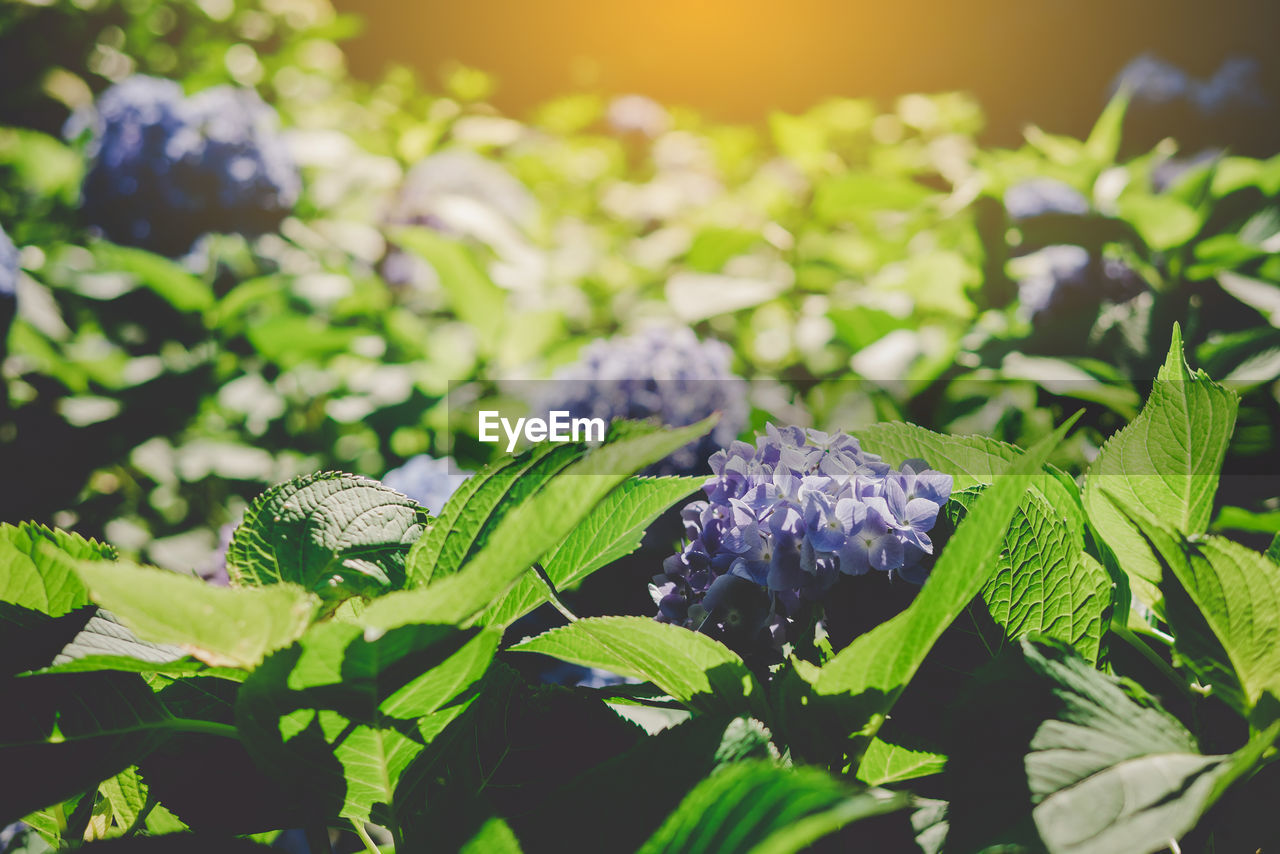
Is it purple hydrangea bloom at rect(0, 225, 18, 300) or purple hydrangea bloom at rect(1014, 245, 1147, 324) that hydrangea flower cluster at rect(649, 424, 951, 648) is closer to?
purple hydrangea bloom at rect(1014, 245, 1147, 324)

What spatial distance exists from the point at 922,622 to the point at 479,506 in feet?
0.78

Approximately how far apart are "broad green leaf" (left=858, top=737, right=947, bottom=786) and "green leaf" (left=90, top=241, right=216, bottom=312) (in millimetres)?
1471

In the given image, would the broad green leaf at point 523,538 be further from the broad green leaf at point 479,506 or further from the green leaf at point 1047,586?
the green leaf at point 1047,586

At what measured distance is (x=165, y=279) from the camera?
56.7 inches

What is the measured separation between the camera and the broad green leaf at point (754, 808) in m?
0.30

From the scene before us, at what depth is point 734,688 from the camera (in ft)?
1.43

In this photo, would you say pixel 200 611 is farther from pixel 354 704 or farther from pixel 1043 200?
pixel 1043 200

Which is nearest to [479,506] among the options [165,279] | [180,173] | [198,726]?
[198,726]

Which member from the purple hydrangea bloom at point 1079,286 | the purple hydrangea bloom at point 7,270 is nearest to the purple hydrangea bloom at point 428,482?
the purple hydrangea bloom at point 7,270

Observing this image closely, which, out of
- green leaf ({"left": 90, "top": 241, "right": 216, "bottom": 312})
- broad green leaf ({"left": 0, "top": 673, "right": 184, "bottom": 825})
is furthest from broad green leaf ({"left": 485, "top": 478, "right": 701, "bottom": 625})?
green leaf ({"left": 90, "top": 241, "right": 216, "bottom": 312})

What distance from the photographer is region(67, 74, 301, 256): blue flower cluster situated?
1727 millimetres

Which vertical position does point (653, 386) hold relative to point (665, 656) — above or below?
above

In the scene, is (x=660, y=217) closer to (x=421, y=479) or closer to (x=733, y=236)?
(x=733, y=236)

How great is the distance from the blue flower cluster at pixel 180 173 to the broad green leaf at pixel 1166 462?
5.91ft
